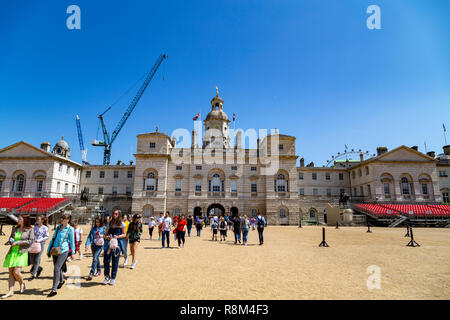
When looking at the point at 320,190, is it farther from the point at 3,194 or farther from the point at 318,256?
the point at 3,194

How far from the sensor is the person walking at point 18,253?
22.0ft

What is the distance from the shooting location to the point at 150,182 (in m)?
42.6

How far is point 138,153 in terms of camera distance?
1682 inches

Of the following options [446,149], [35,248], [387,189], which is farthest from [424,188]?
[35,248]

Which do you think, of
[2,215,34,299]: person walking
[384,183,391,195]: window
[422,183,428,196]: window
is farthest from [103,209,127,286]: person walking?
[422,183,428,196]: window

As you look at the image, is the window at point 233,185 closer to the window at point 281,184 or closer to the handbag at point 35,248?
the window at point 281,184

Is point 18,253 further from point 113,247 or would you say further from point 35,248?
point 113,247

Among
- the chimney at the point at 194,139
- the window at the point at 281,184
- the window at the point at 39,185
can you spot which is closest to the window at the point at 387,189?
the window at the point at 281,184

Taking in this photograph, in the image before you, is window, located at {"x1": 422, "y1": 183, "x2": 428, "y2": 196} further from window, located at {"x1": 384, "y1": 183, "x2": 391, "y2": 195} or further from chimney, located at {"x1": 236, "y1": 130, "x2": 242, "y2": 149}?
chimney, located at {"x1": 236, "y1": 130, "x2": 242, "y2": 149}

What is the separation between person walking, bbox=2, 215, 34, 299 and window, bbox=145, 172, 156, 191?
118 feet

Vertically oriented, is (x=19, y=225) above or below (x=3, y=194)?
below

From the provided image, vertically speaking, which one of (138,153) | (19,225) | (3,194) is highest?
(138,153)
